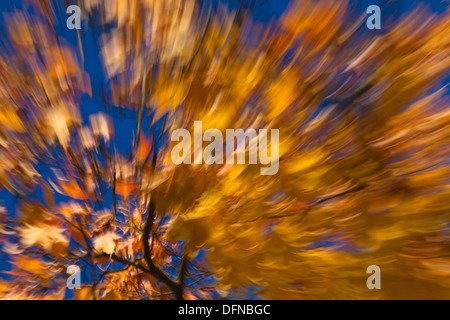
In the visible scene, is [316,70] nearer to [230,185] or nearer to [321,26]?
[321,26]

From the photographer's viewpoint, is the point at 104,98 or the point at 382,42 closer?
the point at 382,42

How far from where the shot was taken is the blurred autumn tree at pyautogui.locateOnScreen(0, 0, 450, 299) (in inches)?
11.6

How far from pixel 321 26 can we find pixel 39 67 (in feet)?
1.37

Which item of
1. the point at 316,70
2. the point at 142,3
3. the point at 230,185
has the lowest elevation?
the point at 230,185

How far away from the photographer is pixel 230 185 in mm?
358

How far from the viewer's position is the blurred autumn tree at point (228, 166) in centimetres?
29

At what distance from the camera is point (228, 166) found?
0.35 meters

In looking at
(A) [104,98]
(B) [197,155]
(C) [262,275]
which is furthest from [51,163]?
(C) [262,275]

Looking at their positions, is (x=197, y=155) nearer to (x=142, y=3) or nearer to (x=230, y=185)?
(x=230, y=185)

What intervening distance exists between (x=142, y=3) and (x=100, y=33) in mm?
78

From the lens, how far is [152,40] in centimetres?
38
